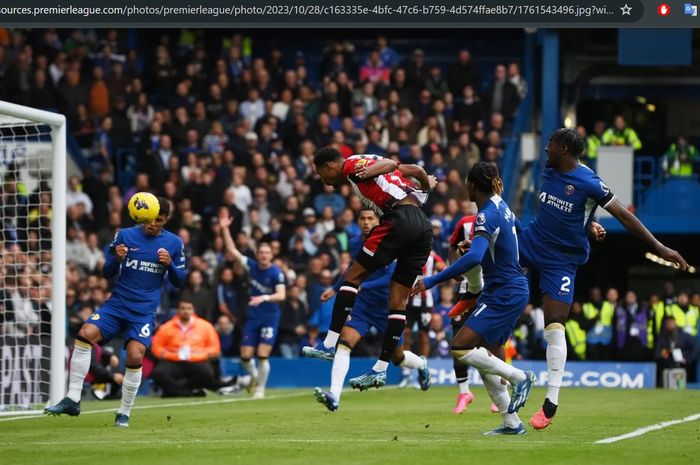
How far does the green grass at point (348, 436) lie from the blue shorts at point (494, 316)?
0.89 metres

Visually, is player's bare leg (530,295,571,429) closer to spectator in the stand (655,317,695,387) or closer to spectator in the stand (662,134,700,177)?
spectator in the stand (655,317,695,387)

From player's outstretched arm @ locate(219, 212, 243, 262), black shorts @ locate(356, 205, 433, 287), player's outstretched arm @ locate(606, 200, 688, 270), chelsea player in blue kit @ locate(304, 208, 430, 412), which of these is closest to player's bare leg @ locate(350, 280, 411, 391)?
black shorts @ locate(356, 205, 433, 287)

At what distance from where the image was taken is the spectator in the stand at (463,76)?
29797 millimetres

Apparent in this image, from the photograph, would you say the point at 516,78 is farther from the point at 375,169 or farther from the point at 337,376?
the point at 337,376

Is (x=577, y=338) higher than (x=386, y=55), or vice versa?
(x=386, y=55)

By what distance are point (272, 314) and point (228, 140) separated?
331 inches

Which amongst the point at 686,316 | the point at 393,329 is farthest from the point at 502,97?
the point at 393,329

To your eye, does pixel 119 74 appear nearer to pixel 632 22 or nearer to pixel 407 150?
pixel 407 150

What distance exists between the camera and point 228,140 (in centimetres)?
2908

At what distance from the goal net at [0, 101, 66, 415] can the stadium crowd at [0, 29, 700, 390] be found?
1471mm

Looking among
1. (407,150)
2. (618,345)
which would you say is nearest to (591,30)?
(407,150)

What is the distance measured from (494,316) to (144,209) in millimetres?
3993

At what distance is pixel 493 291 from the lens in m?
12.0

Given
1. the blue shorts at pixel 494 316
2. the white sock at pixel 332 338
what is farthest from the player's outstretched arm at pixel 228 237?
the blue shorts at pixel 494 316
